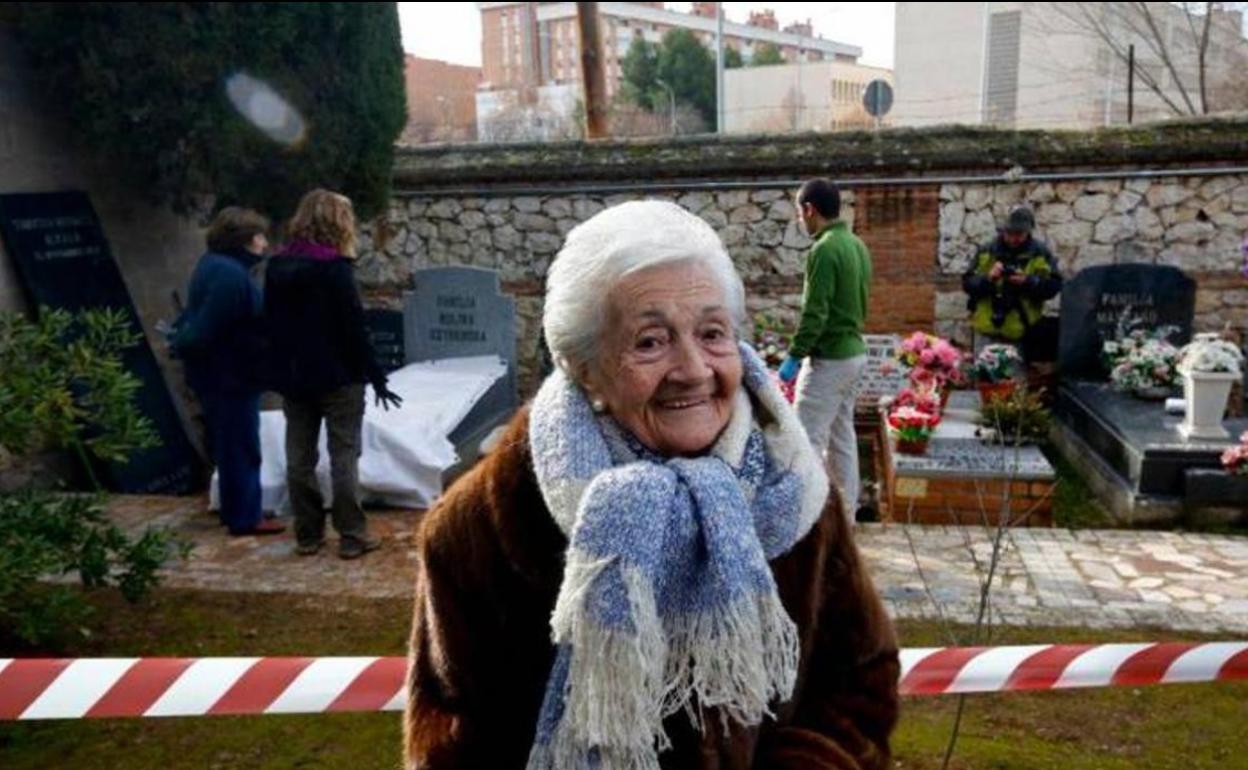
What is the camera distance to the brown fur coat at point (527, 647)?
1.79 meters

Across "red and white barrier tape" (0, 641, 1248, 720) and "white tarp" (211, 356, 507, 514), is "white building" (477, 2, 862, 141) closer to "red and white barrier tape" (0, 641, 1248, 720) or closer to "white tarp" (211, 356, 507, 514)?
"white tarp" (211, 356, 507, 514)

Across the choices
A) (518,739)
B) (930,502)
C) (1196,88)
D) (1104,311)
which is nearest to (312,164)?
A: (930,502)

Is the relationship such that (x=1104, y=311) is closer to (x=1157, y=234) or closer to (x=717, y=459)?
(x=1157, y=234)

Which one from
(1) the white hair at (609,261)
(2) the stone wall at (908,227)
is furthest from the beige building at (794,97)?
(1) the white hair at (609,261)

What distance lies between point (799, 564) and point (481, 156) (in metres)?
11.3

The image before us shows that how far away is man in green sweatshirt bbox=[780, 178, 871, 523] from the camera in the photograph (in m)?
6.13

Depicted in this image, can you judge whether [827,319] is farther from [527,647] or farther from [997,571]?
[527,647]

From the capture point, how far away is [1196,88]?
74.6 ft

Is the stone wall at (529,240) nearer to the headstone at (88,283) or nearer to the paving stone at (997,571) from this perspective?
the headstone at (88,283)

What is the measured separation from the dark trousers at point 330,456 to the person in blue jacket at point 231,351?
38 centimetres

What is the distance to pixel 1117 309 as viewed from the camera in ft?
32.2

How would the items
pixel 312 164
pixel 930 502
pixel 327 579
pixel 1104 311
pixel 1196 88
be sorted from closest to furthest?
pixel 327 579 → pixel 930 502 → pixel 312 164 → pixel 1104 311 → pixel 1196 88

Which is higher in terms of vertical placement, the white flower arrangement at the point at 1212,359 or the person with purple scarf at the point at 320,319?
the person with purple scarf at the point at 320,319

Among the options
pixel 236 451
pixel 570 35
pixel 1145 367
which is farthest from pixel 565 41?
pixel 236 451
